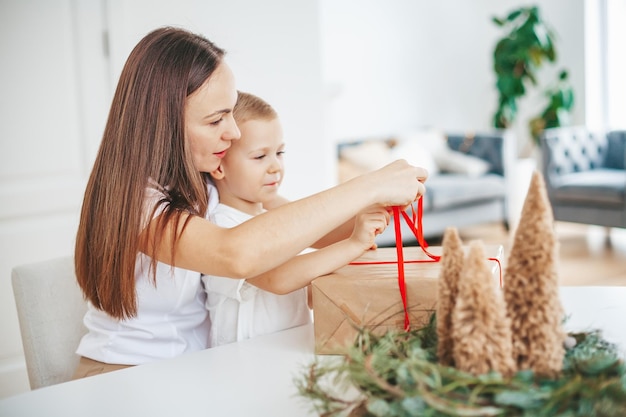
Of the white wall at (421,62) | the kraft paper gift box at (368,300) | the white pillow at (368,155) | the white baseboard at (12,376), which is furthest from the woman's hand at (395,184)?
the white wall at (421,62)

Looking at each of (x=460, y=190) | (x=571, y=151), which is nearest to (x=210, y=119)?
(x=460, y=190)

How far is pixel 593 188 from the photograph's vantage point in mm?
5191

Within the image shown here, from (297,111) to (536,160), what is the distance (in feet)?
17.2

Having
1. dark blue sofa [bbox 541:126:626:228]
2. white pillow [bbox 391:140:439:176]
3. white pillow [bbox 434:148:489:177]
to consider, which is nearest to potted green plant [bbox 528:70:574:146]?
dark blue sofa [bbox 541:126:626:228]

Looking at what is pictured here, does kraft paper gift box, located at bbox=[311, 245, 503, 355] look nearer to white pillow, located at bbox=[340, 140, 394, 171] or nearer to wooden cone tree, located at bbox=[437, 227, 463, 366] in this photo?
wooden cone tree, located at bbox=[437, 227, 463, 366]

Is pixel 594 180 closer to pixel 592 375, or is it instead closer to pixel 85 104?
pixel 85 104

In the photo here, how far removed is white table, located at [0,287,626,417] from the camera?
98cm

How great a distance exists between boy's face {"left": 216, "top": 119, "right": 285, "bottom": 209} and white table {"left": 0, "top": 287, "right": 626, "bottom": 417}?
36cm

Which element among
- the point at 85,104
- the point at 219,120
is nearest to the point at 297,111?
the point at 85,104

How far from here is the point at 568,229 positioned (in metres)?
6.21

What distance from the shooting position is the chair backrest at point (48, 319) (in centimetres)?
145

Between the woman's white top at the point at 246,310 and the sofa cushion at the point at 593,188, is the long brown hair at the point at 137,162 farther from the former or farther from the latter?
the sofa cushion at the point at 593,188

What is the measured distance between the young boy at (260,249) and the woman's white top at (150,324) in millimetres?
48

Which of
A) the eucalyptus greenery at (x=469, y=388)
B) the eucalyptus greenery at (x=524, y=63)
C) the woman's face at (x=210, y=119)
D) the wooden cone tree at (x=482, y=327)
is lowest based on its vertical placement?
the eucalyptus greenery at (x=469, y=388)
